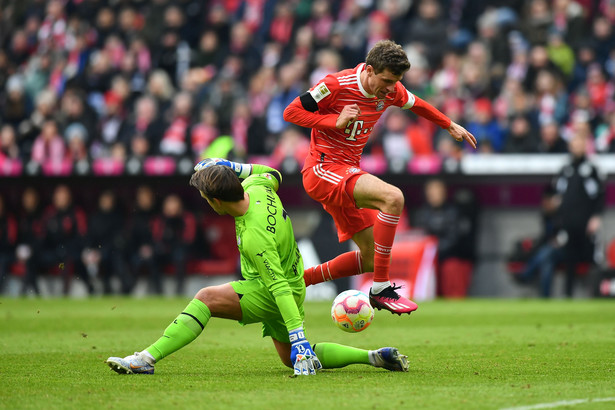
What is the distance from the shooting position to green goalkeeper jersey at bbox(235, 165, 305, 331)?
6375 millimetres

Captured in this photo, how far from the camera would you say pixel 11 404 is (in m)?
5.43

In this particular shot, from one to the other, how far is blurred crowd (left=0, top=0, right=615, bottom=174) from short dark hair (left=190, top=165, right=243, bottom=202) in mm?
9561

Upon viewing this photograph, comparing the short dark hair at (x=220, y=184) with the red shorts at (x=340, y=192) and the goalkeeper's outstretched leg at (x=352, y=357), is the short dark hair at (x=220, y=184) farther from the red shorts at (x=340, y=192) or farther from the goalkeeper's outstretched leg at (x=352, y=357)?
the red shorts at (x=340, y=192)

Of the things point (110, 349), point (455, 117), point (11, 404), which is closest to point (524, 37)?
point (455, 117)

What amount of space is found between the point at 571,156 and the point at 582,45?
293 centimetres

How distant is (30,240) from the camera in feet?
57.7

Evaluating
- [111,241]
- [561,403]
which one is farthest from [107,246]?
[561,403]

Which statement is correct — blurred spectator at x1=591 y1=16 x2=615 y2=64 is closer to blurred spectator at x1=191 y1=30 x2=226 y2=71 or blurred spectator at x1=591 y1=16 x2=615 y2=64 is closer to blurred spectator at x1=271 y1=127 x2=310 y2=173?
blurred spectator at x1=271 y1=127 x2=310 y2=173

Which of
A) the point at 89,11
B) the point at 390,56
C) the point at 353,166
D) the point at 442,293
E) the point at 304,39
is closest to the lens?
the point at 390,56

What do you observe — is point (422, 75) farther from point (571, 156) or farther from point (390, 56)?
point (390, 56)

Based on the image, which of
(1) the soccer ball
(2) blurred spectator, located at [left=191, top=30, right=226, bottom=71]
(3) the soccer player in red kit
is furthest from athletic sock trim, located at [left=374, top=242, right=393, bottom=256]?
(2) blurred spectator, located at [left=191, top=30, right=226, bottom=71]

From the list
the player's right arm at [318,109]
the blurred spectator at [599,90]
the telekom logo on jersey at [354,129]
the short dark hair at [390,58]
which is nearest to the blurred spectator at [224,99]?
the blurred spectator at [599,90]

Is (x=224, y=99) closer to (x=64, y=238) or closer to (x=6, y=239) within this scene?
(x=64, y=238)

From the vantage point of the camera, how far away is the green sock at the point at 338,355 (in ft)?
22.5
